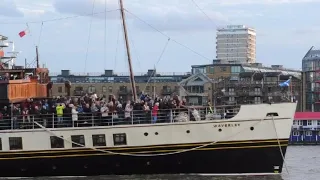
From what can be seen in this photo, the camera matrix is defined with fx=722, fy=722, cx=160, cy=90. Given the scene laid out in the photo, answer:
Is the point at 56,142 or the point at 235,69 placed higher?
the point at 235,69

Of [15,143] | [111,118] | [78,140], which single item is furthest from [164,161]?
[15,143]

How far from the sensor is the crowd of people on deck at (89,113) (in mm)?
31594

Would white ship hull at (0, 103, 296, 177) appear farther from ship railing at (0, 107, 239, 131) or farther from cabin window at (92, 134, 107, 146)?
ship railing at (0, 107, 239, 131)

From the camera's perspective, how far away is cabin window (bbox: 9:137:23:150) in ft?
105

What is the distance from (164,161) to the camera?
103 ft

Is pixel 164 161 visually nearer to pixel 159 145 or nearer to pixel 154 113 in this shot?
pixel 159 145

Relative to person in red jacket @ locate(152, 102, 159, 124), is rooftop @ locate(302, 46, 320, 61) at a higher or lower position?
higher

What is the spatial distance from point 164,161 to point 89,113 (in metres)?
3.89

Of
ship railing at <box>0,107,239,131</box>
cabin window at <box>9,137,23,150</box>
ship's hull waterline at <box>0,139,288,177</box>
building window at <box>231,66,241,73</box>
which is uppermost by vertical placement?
building window at <box>231,66,241,73</box>

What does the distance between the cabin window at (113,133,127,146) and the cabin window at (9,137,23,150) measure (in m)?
4.24

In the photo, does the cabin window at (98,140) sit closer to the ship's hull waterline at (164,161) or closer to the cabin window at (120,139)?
the ship's hull waterline at (164,161)

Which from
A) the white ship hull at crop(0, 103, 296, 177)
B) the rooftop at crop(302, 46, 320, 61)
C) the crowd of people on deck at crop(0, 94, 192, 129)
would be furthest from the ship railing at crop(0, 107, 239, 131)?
the rooftop at crop(302, 46, 320, 61)

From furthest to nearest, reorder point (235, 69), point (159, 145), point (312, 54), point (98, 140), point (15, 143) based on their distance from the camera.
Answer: point (312, 54), point (235, 69), point (15, 143), point (98, 140), point (159, 145)

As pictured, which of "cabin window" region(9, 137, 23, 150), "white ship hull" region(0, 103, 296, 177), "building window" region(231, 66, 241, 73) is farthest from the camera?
"building window" region(231, 66, 241, 73)
